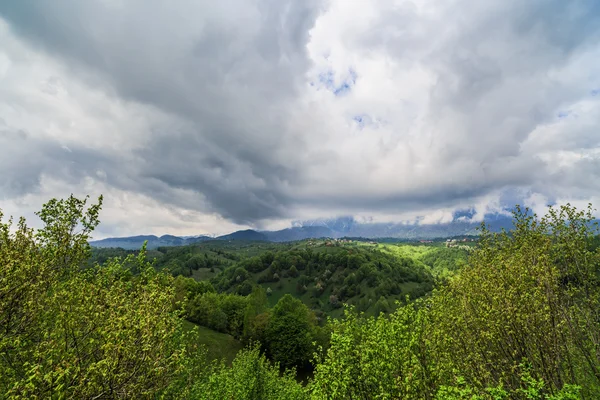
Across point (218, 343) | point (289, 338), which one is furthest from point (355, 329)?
point (218, 343)

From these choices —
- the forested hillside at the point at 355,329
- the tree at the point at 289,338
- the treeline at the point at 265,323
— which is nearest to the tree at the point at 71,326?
the forested hillside at the point at 355,329

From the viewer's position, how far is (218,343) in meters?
112

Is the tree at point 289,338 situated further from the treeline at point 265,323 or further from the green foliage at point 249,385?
the green foliage at point 249,385

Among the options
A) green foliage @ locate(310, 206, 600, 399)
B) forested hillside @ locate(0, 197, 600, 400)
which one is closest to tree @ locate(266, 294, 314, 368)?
forested hillside @ locate(0, 197, 600, 400)

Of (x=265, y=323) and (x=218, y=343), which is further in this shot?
(x=265, y=323)

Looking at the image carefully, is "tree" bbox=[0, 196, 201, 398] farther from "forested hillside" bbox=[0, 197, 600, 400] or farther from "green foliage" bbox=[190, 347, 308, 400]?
"green foliage" bbox=[190, 347, 308, 400]

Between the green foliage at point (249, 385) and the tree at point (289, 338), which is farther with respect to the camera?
the tree at point (289, 338)

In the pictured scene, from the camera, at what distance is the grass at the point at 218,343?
4129 inches

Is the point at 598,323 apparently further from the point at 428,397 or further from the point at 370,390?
the point at 370,390

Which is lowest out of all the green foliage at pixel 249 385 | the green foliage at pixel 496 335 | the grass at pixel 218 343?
the grass at pixel 218 343

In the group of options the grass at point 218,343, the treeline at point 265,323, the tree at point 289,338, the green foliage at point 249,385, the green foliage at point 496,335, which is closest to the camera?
the green foliage at point 496,335

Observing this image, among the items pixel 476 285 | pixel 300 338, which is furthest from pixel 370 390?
pixel 300 338

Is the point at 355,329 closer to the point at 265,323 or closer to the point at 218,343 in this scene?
the point at 265,323

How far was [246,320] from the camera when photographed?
12062 centimetres
